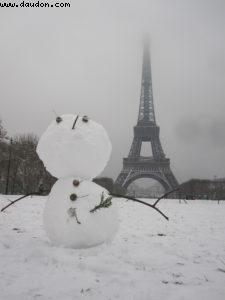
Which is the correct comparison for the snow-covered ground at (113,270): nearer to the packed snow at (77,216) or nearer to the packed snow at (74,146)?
the packed snow at (77,216)

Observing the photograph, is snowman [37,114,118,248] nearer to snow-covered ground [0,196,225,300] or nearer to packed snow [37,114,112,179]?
packed snow [37,114,112,179]

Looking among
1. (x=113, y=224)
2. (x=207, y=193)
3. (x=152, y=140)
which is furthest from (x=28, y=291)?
(x=152, y=140)

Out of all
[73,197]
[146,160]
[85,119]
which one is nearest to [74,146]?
[85,119]

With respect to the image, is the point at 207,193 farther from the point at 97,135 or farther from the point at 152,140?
the point at 97,135

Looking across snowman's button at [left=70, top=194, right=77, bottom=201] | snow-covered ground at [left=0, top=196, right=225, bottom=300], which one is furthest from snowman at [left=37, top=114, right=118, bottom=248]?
snow-covered ground at [left=0, top=196, right=225, bottom=300]

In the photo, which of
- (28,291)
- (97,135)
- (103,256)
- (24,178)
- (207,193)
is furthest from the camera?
(207,193)

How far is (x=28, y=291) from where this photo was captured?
251cm

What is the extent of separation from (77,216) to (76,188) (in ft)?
1.21

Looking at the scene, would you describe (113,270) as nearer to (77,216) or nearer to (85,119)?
(77,216)

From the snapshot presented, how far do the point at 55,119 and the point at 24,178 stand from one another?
87.2 feet

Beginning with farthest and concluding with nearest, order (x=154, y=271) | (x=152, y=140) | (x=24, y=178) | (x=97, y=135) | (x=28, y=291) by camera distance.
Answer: (x=152, y=140) → (x=24, y=178) → (x=97, y=135) → (x=154, y=271) → (x=28, y=291)

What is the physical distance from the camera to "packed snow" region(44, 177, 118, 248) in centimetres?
355

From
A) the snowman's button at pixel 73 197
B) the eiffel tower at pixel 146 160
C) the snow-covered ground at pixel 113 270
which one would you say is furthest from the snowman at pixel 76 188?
the eiffel tower at pixel 146 160

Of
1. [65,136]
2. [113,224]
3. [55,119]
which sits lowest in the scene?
[113,224]
